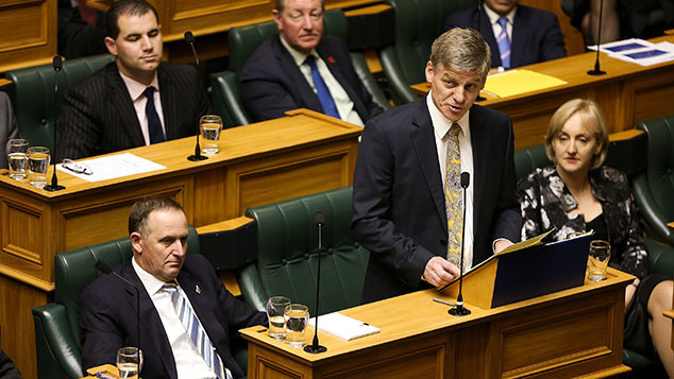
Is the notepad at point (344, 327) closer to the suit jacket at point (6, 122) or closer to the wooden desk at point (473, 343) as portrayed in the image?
the wooden desk at point (473, 343)

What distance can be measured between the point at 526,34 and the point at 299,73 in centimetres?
104

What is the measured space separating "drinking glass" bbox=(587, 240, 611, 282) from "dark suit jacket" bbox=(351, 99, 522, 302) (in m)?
0.21

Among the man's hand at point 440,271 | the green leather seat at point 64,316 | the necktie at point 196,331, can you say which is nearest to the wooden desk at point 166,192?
the green leather seat at point 64,316

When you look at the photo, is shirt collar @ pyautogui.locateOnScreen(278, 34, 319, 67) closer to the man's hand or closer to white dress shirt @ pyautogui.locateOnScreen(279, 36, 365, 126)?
white dress shirt @ pyautogui.locateOnScreen(279, 36, 365, 126)

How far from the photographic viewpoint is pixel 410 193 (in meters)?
3.28

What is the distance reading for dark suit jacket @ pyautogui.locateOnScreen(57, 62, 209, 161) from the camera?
425cm

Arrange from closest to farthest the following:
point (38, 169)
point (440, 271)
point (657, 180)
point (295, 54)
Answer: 1. point (440, 271)
2. point (38, 169)
3. point (657, 180)
4. point (295, 54)

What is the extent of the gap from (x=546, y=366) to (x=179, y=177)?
4.08 feet

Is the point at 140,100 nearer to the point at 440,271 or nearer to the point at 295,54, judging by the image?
the point at 295,54

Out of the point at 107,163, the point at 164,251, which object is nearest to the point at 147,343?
the point at 164,251

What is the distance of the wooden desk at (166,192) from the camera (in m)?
3.69

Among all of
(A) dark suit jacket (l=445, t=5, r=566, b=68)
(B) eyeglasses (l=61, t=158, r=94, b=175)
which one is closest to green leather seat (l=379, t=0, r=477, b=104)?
(A) dark suit jacket (l=445, t=5, r=566, b=68)

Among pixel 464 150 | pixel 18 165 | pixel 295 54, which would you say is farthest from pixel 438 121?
pixel 295 54

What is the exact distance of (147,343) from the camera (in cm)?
339
